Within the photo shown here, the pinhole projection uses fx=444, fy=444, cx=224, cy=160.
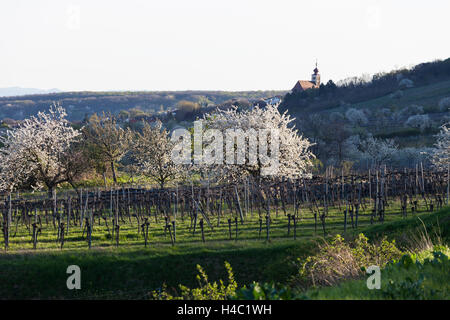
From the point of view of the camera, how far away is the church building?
336ft

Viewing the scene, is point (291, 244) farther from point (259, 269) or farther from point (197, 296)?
point (197, 296)

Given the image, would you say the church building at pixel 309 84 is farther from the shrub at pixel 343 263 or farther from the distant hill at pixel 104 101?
the shrub at pixel 343 263


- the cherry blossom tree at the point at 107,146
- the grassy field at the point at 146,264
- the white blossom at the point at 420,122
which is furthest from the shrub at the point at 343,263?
the white blossom at the point at 420,122

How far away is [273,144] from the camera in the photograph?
2867 centimetres

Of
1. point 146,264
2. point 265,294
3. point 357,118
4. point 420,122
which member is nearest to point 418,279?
point 265,294

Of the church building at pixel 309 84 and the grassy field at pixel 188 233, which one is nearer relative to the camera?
the grassy field at pixel 188 233

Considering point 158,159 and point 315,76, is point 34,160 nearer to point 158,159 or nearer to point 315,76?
point 158,159

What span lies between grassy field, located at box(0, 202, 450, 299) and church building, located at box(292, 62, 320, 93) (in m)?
80.7

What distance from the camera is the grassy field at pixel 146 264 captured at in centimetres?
1427

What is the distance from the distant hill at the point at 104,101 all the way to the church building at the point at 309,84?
29.7 meters

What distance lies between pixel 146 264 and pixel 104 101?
509 ft

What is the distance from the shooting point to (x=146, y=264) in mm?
15219
